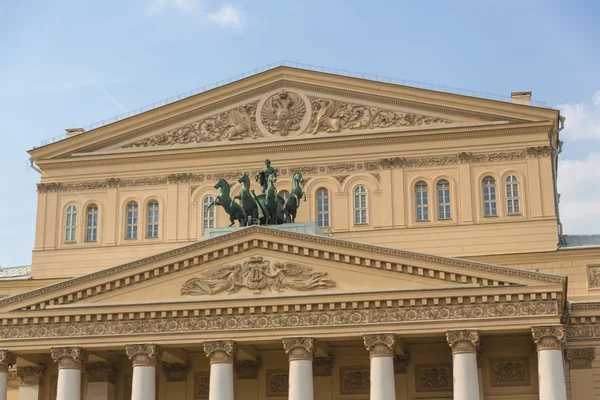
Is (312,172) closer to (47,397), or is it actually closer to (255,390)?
(255,390)

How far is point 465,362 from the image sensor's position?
37.6 m

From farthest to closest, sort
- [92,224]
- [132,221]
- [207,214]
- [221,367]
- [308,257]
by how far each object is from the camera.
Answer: [92,224] < [132,221] < [207,214] < [308,257] < [221,367]

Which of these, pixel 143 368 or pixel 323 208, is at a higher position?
pixel 323 208

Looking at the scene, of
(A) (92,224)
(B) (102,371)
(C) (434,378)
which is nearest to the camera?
(C) (434,378)

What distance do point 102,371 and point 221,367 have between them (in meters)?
7.51

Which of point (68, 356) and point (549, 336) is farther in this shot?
point (68, 356)

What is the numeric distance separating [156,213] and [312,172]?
7417 millimetres

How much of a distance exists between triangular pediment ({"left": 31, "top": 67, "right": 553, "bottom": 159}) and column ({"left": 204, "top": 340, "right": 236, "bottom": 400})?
12669 millimetres

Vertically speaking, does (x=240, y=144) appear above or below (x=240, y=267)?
above

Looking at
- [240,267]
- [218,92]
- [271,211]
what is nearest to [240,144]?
[218,92]

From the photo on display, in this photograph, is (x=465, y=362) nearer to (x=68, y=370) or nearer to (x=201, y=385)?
(x=201, y=385)

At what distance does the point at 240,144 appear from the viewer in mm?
49719

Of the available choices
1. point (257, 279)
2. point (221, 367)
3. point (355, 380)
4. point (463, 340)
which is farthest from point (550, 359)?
point (221, 367)

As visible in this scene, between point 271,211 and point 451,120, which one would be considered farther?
point 451,120
